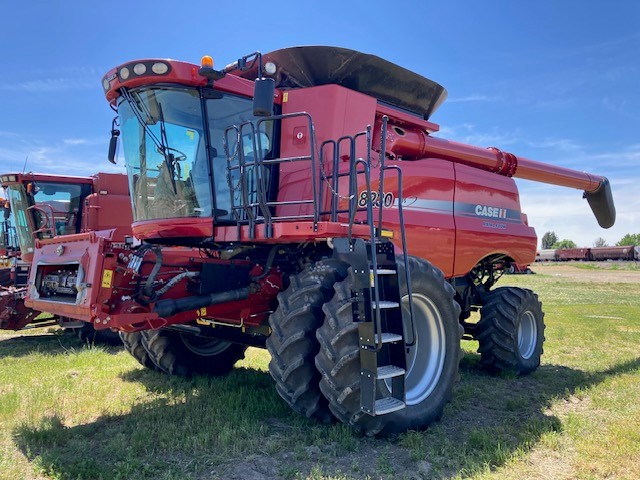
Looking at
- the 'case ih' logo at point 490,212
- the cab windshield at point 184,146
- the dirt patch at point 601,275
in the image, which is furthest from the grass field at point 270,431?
the dirt patch at point 601,275

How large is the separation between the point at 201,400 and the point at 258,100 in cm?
Answer: 280

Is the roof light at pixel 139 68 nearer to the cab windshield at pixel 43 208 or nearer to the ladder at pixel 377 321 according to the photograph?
the ladder at pixel 377 321

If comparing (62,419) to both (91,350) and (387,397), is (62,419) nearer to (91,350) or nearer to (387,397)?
(387,397)

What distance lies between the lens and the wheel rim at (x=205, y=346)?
19.5 ft

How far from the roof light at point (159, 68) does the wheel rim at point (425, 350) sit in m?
2.76

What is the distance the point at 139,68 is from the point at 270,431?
310 centimetres

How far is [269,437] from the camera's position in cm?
388

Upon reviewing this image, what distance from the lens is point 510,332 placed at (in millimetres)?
6367

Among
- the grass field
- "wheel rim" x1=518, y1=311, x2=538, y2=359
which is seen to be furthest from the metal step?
"wheel rim" x1=518, y1=311, x2=538, y2=359

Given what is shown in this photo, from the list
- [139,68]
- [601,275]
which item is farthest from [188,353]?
[601,275]

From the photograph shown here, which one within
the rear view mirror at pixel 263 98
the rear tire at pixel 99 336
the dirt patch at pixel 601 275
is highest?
the rear view mirror at pixel 263 98

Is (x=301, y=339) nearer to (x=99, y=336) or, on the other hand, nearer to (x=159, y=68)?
(x=159, y=68)

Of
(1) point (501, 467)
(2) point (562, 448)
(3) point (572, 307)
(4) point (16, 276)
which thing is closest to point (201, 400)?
(1) point (501, 467)

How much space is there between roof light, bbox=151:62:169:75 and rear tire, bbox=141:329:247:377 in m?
2.76
